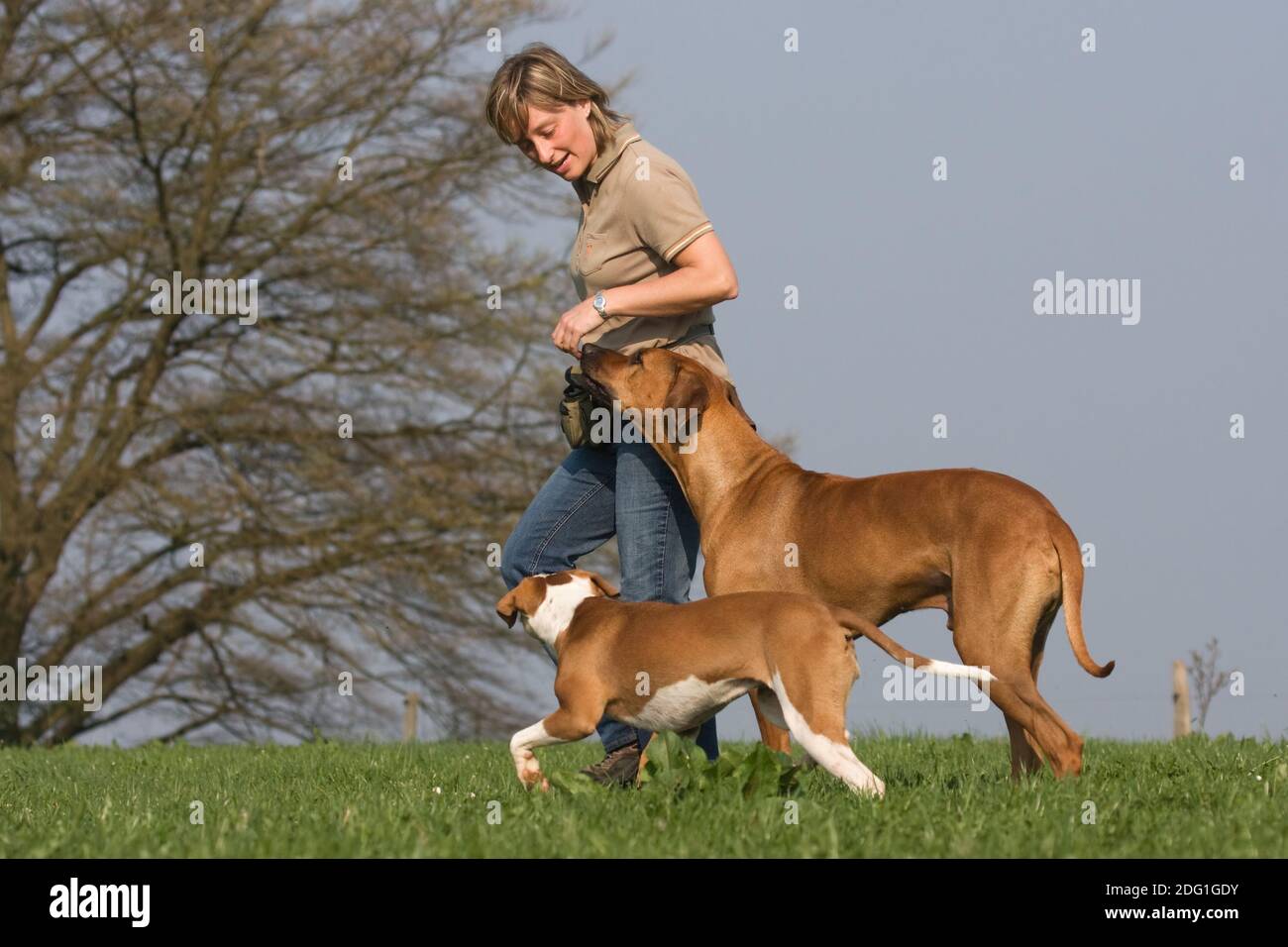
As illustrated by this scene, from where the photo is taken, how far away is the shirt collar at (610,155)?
21.4 ft

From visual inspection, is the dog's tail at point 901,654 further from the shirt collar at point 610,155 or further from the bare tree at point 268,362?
the bare tree at point 268,362

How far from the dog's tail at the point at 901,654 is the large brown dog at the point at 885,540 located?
0.37 metres

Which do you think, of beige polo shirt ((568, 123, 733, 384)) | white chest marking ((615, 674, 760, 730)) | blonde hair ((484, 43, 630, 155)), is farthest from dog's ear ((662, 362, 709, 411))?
white chest marking ((615, 674, 760, 730))

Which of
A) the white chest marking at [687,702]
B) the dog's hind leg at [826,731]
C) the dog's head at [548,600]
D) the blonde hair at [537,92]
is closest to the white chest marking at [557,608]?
the dog's head at [548,600]

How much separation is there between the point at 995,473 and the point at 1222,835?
1.79m

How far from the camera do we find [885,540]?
600 cm

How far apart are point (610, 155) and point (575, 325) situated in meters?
0.85

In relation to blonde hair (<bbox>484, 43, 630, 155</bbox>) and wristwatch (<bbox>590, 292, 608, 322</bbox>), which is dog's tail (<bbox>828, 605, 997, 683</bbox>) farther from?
blonde hair (<bbox>484, 43, 630, 155</bbox>)

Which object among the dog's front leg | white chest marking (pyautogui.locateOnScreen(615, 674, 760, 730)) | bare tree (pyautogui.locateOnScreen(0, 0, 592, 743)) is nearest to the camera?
white chest marking (pyautogui.locateOnScreen(615, 674, 760, 730))

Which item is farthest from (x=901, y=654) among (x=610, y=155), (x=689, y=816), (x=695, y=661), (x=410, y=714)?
(x=410, y=714)

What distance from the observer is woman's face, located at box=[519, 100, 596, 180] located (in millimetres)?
6461

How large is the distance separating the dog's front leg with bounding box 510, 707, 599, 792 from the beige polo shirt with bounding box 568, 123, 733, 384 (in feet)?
5.04

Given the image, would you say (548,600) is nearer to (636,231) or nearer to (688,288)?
(688,288)
